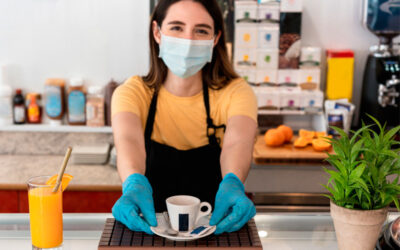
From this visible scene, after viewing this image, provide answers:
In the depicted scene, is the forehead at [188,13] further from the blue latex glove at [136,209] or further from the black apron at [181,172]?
the blue latex glove at [136,209]

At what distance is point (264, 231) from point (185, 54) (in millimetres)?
722

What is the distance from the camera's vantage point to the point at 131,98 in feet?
5.74

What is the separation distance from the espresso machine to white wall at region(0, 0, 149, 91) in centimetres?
128

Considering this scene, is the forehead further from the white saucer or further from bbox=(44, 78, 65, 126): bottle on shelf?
bbox=(44, 78, 65, 126): bottle on shelf

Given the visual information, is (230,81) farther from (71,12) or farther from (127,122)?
(71,12)

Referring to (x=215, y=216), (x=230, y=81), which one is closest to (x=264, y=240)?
(x=215, y=216)

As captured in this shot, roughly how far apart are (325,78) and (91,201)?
155cm

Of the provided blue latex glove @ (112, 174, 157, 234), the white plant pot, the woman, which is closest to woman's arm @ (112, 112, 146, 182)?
the woman

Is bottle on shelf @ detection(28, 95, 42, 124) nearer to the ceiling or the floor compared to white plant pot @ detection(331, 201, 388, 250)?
nearer to the floor

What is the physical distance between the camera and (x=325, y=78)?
9.73ft

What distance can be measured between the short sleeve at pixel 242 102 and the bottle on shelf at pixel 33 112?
4.96 feet

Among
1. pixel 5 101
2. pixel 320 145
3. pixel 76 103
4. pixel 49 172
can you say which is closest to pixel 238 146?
pixel 320 145

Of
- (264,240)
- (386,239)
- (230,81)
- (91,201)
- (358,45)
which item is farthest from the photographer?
(358,45)

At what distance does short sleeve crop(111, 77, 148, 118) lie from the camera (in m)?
1.71
